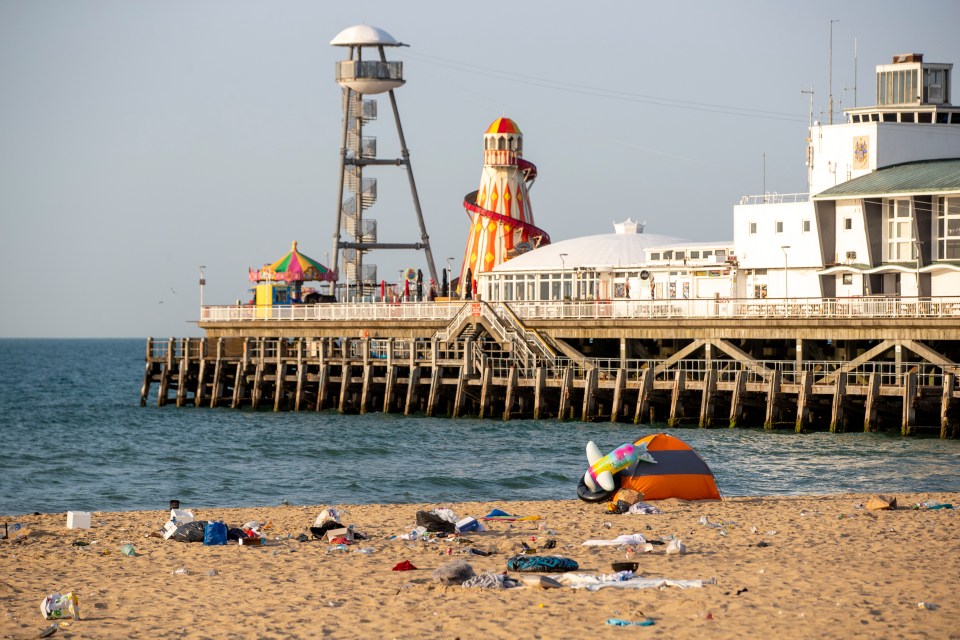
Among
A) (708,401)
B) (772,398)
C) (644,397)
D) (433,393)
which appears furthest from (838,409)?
(433,393)

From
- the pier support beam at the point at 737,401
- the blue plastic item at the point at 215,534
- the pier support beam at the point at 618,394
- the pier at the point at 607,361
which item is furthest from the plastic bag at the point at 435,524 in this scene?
the pier support beam at the point at 618,394

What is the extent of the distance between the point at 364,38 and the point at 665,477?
4825 cm

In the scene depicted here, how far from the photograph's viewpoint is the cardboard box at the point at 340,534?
20609mm

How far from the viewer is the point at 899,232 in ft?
154

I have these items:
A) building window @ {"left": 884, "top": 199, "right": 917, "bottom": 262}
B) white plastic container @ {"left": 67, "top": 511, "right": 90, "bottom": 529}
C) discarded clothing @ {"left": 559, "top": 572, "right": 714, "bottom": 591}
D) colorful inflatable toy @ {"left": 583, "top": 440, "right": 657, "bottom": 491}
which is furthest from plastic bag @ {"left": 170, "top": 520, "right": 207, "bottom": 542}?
building window @ {"left": 884, "top": 199, "right": 917, "bottom": 262}

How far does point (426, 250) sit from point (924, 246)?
3047cm

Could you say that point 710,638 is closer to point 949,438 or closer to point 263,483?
point 263,483

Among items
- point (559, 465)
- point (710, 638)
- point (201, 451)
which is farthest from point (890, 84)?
point (710, 638)

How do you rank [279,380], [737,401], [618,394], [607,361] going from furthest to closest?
[279,380], [607,361], [618,394], [737,401]

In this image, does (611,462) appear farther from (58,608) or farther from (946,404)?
(946,404)

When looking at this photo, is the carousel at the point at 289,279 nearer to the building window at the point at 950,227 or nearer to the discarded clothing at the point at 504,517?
the building window at the point at 950,227

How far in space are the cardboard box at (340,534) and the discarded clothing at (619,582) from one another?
487cm

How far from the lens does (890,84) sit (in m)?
50.7

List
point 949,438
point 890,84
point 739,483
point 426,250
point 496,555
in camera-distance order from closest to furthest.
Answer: point 496,555 → point 739,483 → point 949,438 → point 890,84 → point 426,250
